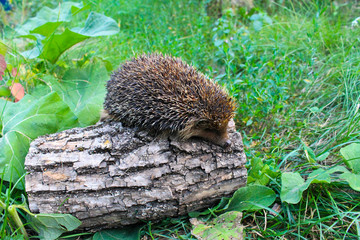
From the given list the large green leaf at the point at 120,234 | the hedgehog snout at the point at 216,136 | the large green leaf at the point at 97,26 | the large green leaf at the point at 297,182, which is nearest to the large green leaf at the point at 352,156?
the large green leaf at the point at 297,182

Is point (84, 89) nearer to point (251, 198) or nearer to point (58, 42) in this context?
point (58, 42)

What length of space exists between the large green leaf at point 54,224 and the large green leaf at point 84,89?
1651mm

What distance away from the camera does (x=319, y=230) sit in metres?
3.21

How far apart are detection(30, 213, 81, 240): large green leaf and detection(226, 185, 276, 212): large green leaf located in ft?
5.93

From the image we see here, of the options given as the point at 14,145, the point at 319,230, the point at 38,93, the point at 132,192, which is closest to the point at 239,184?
the point at 319,230

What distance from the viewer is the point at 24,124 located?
382 centimetres

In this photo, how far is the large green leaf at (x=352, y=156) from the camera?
3397 millimetres

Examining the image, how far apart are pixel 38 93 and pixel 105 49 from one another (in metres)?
A: 2.29

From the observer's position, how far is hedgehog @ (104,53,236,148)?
A: 3641 millimetres

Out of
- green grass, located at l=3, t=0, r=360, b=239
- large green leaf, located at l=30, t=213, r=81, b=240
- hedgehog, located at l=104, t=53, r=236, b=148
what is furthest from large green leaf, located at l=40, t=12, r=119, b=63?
large green leaf, located at l=30, t=213, r=81, b=240

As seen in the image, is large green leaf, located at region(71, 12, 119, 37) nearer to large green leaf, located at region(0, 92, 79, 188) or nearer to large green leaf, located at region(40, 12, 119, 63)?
large green leaf, located at region(40, 12, 119, 63)

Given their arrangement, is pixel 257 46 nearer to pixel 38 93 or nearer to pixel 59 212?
pixel 38 93

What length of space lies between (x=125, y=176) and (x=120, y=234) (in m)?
0.75

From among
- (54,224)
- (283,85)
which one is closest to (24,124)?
(54,224)
